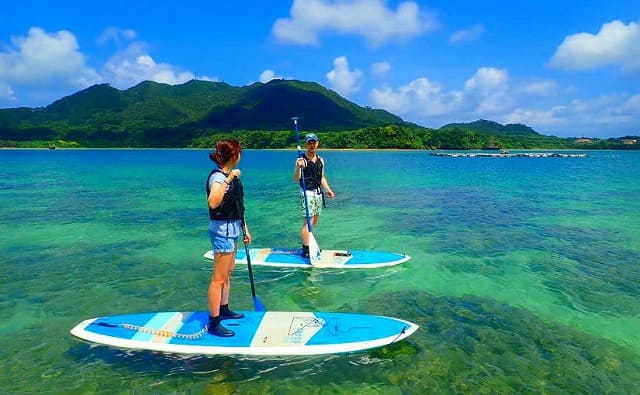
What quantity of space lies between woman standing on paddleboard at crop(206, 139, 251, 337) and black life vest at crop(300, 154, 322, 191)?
4.61 meters

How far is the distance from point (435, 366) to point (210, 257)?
26.9 ft

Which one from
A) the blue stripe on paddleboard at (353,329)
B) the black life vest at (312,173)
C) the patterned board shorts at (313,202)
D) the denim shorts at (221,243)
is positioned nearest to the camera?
the denim shorts at (221,243)

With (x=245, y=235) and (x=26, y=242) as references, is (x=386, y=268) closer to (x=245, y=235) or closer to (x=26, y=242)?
(x=245, y=235)

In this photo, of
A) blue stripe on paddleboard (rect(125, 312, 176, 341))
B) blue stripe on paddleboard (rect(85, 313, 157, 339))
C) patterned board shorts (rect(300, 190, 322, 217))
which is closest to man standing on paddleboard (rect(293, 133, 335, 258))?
patterned board shorts (rect(300, 190, 322, 217))

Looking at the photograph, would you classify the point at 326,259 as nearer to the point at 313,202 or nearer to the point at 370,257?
the point at 370,257

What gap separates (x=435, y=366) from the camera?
6629 mm

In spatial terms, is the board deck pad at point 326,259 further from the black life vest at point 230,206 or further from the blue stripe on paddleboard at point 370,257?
the black life vest at point 230,206

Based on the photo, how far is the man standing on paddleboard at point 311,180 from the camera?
1099cm

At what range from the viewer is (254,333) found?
7.06 metres

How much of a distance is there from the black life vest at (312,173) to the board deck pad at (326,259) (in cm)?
218

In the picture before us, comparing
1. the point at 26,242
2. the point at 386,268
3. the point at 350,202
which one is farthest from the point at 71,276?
the point at 350,202

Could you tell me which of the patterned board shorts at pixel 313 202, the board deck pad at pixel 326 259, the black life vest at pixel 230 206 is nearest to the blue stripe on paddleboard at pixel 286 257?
the board deck pad at pixel 326 259

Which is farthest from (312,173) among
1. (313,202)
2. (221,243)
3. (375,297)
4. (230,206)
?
(221,243)

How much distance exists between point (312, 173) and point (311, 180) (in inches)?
9.2
